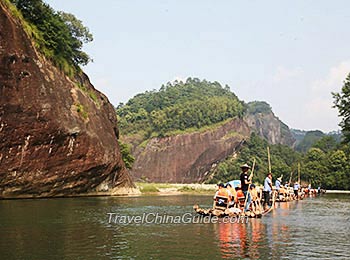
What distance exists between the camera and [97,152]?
1992 inches

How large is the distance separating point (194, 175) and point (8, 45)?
313 feet

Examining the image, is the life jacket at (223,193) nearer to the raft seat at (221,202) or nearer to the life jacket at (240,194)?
the raft seat at (221,202)

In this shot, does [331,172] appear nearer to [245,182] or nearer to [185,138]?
[185,138]

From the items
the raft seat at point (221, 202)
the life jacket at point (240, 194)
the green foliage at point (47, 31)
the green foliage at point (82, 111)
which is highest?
the green foliage at point (47, 31)

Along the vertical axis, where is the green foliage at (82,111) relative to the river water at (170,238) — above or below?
above

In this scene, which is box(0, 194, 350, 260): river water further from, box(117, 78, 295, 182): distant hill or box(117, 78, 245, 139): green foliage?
box(117, 78, 245, 139): green foliage

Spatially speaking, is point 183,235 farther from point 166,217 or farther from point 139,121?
point 139,121

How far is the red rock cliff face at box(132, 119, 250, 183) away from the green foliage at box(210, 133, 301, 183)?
323 cm

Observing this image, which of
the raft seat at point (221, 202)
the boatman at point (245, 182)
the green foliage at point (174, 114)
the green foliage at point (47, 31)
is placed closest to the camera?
the boatman at point (245, 182)

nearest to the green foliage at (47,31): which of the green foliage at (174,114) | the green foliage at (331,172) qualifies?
the green foliage at (331,172)

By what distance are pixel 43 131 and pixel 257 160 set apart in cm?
9988

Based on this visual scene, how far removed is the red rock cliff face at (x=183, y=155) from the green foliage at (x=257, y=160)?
3.23 m

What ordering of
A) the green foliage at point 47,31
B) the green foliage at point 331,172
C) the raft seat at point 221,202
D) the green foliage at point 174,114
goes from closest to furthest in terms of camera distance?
the raft seat at point 221,202 → the green foliage at point 47,31 → the green foliage at point 331,172 → the green foliage at point 174,114

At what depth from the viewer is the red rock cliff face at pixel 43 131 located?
40.1 meters
